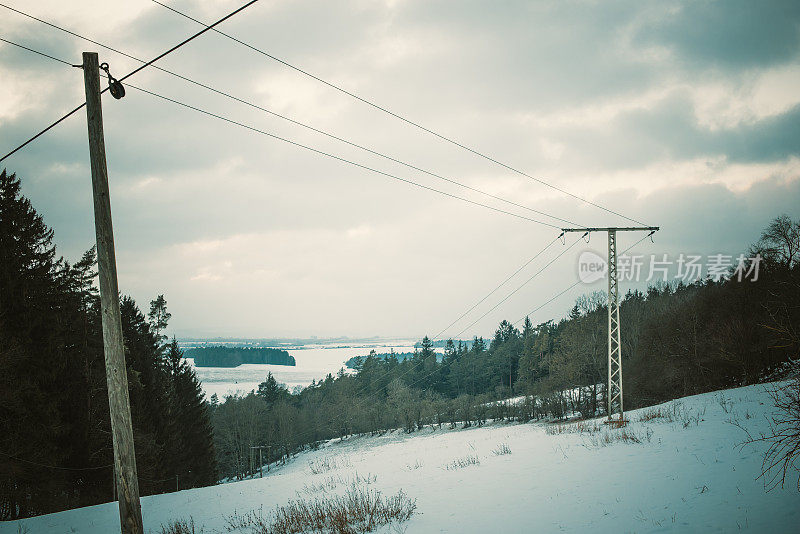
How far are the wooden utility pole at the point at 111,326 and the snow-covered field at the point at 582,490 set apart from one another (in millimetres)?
4743

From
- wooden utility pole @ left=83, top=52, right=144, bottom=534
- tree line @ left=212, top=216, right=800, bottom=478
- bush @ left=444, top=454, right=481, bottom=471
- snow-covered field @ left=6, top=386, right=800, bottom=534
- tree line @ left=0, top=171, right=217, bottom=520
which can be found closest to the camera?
wooden utility pole @ left=83, top=52, right=144, bottom=534

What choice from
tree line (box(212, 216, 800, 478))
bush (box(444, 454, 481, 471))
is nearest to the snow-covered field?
bush (box(444, 454, 481, 471))

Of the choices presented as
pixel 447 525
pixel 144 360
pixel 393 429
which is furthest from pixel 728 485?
pixel 393 429

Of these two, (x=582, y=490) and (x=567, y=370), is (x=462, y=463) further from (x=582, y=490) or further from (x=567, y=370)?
(x=567, y=370)

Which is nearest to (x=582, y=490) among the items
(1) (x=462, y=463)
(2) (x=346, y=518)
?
(2) (x=346, y=518)

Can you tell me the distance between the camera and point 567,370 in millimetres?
45000

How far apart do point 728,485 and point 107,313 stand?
38.3 feet

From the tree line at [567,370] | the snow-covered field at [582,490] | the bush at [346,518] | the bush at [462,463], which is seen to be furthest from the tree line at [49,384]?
the tree line at [567,370]

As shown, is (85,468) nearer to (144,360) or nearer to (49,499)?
(49,499)

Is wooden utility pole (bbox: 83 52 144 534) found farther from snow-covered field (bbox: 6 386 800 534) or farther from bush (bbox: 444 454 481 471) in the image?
bush (bbox: 444 454 481 471)

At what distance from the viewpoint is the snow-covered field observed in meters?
6.71

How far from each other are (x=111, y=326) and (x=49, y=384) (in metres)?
22.8

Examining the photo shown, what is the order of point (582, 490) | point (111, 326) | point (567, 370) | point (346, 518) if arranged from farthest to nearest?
point (567, 370) → point (582, 490) → point (346, 518) → point (111, 326)

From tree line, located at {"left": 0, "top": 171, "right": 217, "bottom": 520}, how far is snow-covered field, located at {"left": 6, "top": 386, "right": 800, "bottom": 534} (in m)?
5.09
